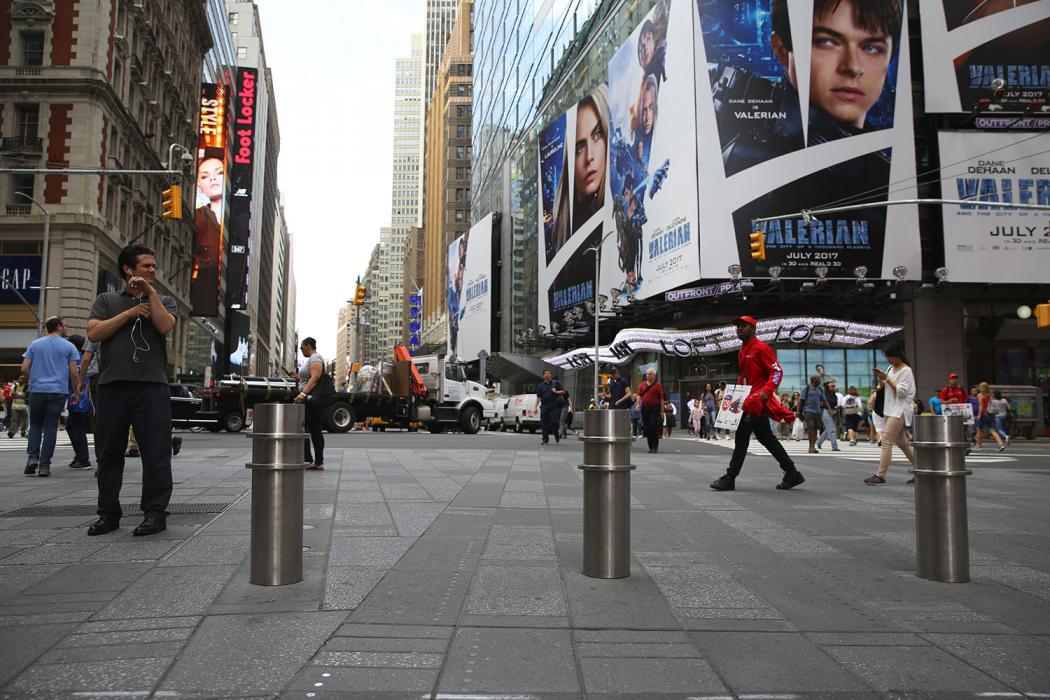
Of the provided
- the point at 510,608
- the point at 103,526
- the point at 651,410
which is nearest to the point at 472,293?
the point at 651,410

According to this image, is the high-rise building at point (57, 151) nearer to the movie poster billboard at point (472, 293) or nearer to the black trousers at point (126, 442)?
the black trousers at point (126, 442)

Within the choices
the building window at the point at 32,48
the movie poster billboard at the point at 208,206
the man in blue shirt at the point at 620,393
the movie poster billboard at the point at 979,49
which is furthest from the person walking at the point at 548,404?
the movie poster billboard at the point at 208,206

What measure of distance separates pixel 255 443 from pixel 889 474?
9943 mm

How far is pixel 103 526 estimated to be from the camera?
512 cm

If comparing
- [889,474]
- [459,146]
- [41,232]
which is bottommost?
[889,474]

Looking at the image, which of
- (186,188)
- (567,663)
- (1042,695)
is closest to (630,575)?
(567,663)

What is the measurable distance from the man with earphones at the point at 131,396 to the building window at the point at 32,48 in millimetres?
36633

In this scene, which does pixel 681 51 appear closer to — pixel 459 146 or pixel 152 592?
pixel 152 592

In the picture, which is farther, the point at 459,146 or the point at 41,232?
the point at 459,146

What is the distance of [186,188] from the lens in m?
55.2

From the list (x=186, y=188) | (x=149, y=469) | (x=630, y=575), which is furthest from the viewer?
(x=186, y=188)

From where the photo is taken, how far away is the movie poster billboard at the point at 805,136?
1249 inches

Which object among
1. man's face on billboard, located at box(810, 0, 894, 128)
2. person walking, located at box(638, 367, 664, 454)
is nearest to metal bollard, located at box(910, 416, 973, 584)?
person walking, located at box(638, 367, 664, 454)

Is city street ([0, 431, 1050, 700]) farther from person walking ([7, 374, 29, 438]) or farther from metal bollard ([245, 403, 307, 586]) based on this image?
person walking ([7, 374, 29, 438])
